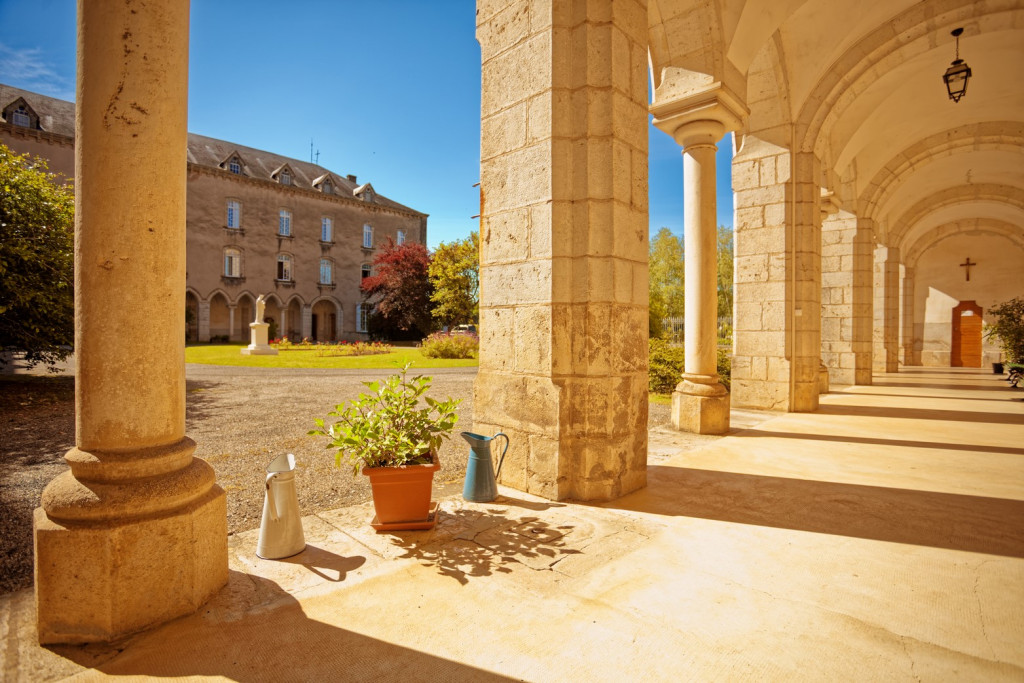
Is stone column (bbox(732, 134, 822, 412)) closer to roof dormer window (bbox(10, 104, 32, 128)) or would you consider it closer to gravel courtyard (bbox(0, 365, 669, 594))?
gravel courtyard (bbox(0, 365, 669, 594))

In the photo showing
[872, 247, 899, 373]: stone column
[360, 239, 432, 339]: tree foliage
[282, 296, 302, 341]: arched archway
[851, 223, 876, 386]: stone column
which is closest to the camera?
[851, 223, 876, 386]: stone column

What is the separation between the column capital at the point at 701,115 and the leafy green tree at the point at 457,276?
17.1m

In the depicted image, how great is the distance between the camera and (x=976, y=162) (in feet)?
39.7

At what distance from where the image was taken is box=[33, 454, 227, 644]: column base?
180 centimetres

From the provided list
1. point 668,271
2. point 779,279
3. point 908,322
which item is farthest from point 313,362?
point 668,271

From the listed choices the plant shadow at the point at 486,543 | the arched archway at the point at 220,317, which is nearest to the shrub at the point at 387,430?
the plant shadow at the point at 486,543

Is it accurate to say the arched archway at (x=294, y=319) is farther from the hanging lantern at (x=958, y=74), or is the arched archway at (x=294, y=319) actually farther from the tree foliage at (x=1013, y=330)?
the tree foliage at (x=1013, y=330)

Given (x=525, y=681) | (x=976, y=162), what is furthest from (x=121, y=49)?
(x=976, y=162)

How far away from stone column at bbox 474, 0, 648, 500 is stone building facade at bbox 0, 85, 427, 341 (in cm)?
2488

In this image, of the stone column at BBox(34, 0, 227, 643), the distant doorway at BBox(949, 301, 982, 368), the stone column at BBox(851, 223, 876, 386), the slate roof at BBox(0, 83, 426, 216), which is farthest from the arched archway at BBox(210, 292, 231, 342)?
the distant doorway at BBox(949, 301, 982, 368)

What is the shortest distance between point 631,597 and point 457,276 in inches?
837

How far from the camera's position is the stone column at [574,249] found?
3318 mm

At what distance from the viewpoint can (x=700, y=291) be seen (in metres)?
5.75

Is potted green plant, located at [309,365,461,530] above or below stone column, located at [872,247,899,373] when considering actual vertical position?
below
